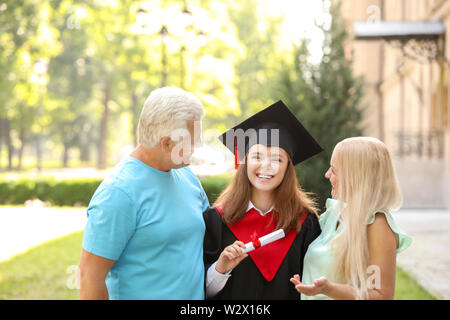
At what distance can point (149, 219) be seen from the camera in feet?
7.47

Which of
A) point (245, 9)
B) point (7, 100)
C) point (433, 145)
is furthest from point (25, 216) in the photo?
point (245, 9)

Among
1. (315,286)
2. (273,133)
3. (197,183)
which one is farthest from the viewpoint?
(273,133)

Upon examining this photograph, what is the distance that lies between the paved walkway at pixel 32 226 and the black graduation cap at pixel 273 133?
7.72 m

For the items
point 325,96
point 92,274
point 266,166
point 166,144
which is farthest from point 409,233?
point 92,274

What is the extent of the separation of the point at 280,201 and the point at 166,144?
877mm

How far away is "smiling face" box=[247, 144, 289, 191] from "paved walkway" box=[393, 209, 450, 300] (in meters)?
3.91

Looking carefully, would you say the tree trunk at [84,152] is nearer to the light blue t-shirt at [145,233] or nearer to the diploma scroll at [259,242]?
the light blue t-shirt at [145,233]

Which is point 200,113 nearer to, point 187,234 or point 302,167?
point 187,234

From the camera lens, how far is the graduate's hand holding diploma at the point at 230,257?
240 cm

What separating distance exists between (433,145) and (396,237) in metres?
16.2

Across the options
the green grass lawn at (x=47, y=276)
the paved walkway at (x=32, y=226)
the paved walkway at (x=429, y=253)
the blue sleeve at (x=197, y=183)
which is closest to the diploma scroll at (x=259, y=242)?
the blue sleeve at (x=197, y=183)

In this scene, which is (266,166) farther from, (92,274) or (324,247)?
(92,274)

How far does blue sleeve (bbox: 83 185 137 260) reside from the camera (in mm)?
2123

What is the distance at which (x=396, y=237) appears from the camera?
7.69 feet
